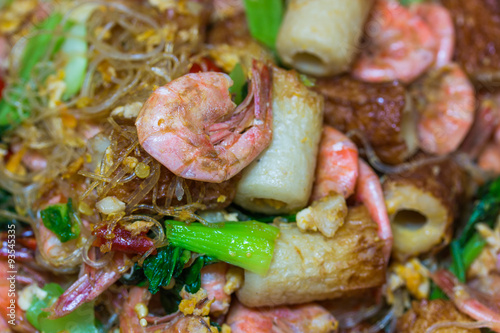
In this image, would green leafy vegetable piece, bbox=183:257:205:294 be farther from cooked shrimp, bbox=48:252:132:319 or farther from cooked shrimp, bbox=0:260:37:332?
cooked shrimp, bbox=0:260:37:332

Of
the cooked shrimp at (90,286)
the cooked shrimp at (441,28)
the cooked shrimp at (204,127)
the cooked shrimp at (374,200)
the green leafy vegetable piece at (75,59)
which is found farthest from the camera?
the cooked shrimp at (441,28)

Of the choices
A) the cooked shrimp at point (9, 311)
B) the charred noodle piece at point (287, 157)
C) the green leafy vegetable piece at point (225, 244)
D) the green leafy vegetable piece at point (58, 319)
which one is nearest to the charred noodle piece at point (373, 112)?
the charred noodle piece at point (287, 157)

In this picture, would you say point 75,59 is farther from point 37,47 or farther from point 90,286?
point 90,286

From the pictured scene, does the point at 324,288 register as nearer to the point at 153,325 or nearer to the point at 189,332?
the point at 189,332

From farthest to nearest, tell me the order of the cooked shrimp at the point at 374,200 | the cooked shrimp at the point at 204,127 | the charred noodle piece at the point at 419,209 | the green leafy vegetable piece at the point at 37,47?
the green leafy vegetable piece at the point at 37,47 → the charred noodle piece at the point at 419,209 → the cooked shrimp at the point at 374,200 → the cooked shrimp at the point at 204,127

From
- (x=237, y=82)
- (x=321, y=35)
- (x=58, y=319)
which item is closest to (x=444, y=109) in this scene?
(x=321, y=35)

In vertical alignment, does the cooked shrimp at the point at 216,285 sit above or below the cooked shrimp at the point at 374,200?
below

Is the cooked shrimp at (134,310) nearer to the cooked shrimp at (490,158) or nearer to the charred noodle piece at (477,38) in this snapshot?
the cooked shrimp at (490,158)

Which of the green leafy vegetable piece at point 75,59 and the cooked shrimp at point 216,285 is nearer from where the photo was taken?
the cooked shrimp at point 216,285
